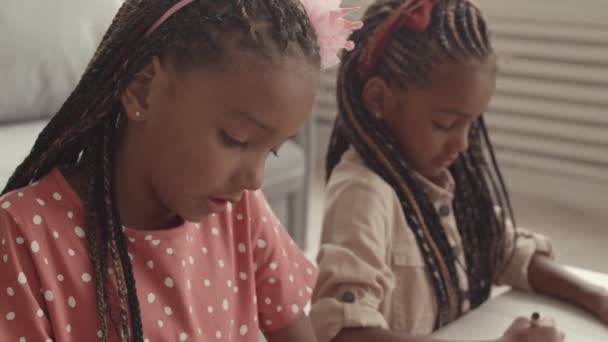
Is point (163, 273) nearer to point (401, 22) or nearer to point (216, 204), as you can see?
point (216, 204)

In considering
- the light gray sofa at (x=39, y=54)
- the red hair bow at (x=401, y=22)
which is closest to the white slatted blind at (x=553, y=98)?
the light gray sofa at (x=39, y=54)

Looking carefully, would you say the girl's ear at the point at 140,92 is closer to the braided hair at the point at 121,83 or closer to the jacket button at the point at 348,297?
the braided hair at the point at 121,83

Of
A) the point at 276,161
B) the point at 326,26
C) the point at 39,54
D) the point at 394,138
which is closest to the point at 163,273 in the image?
the point at 326,26

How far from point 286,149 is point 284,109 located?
1.18 meters

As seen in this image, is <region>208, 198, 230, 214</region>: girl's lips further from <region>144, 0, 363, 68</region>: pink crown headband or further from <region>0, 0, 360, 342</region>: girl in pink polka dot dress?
<region>144, 0, 363, 68</region>: pink crown headband

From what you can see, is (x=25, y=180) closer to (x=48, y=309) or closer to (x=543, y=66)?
(x=48, y=309)

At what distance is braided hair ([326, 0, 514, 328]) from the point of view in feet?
3.69

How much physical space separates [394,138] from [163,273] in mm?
454

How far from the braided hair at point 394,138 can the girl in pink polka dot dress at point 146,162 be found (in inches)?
14.2

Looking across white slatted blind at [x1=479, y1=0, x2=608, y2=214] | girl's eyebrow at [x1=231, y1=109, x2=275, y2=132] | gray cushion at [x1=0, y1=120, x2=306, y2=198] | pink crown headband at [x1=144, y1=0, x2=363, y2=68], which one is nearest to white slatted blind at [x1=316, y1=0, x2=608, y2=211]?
white slatted blind at [x1=479, y1=0, x2=608, y2=214]

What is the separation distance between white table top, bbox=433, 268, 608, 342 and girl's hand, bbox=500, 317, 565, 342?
42 mm

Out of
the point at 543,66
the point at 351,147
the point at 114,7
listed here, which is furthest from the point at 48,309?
the point at 543,66

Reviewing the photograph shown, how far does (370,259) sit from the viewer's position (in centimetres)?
105

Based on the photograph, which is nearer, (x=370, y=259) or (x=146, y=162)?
(x=146, y=162)
